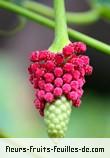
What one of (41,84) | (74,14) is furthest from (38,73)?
(74,14)

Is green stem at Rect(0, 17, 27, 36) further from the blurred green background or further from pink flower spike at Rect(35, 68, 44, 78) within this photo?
pink flower spike at Rect(35, 68, 44, 78)

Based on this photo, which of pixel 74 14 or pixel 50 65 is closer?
pixel 50 65

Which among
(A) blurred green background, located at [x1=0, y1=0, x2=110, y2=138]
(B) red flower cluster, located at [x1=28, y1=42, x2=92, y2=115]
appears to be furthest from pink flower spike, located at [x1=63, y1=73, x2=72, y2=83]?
(A) blurred green background, located at [x1=0, y1=0, x2=110, y2=138]

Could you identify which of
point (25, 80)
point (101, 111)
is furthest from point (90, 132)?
point (25, 80)

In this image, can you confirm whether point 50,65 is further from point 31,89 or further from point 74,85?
point 31,89

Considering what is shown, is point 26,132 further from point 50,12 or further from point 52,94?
point 52,94
